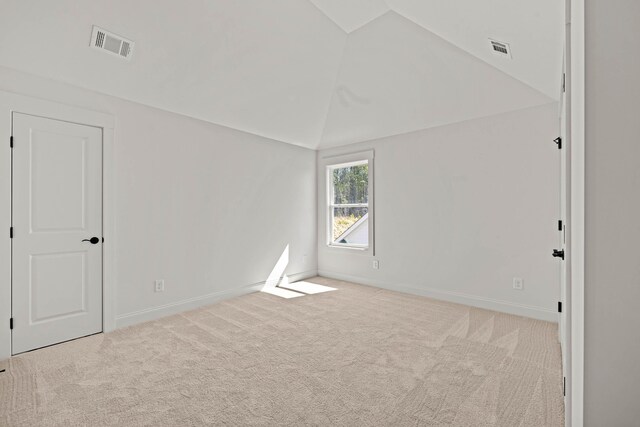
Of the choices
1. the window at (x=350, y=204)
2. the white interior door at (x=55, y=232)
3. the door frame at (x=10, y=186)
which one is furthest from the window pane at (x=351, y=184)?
the white interior door at (x=55, y=232)

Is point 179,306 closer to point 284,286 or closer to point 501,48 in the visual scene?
point 284,286

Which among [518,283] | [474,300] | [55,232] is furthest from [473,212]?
[55,232]

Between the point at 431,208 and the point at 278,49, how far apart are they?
A: 9.21ft

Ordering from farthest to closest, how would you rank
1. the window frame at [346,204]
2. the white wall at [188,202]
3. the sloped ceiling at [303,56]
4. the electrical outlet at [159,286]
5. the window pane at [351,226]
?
the window pane at [351,226], the window frame at [346,204], the electrical outlet at [159,286], the white wall at [188,202], the sloped ceiling at [303,56]

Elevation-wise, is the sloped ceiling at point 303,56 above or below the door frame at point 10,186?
above

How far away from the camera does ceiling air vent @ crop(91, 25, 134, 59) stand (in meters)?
2.74

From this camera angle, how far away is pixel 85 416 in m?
1.92

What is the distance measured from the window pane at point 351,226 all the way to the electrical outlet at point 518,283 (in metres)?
2.19

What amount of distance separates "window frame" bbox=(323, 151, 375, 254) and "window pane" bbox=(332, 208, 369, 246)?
7 cm

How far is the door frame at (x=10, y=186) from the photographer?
2654 mm

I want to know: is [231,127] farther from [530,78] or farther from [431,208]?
[530,78]

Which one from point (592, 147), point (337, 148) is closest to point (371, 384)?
point (592, 147)

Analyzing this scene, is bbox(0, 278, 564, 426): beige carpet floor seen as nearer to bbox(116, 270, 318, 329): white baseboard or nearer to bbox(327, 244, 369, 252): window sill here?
bbox(116, 270, 318, 329): white baseboard

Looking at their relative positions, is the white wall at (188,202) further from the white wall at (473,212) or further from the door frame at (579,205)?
the door frame at (579,205)
